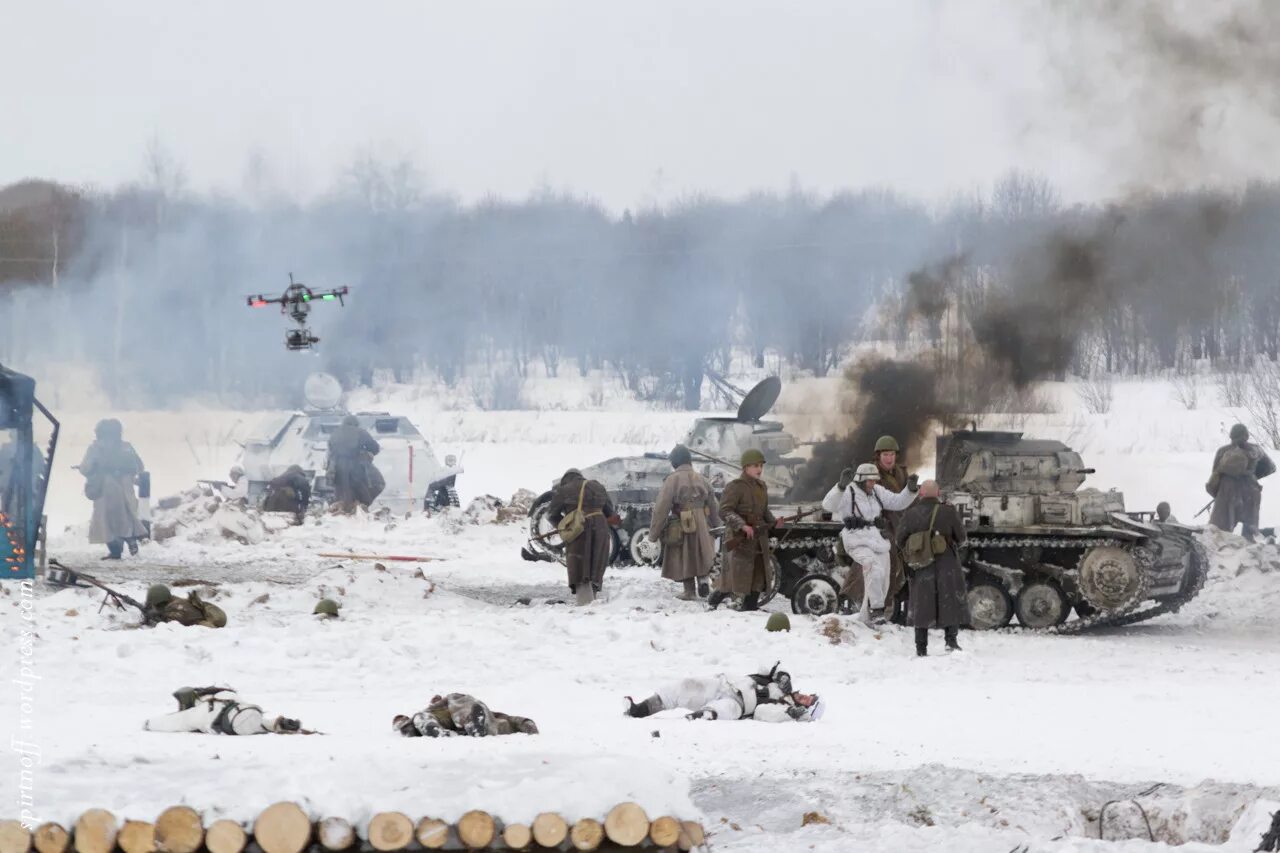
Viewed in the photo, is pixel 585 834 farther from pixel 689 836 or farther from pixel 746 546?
pixel 746 546

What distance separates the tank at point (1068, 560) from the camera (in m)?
15.5

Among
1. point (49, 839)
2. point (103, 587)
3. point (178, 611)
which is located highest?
point (103, 587)

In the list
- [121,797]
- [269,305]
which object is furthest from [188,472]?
[121,797]

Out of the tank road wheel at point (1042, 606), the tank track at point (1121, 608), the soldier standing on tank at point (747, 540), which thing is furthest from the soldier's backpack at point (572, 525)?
the tank road wheel at point (1042, 606)

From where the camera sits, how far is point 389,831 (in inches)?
263

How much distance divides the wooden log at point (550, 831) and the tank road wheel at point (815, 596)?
9486 mm

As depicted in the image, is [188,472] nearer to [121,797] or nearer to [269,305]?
[269,305]

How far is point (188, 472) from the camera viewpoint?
3048cm

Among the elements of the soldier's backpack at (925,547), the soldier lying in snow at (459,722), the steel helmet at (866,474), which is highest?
the steel helmet at (866,474)

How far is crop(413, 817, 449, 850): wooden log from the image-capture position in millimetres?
6688

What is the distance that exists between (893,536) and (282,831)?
877 centimetres

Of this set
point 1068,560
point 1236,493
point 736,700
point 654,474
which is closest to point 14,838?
point 736,700

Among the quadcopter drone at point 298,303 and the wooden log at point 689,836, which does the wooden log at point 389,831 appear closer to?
the wooden log at point 689,836

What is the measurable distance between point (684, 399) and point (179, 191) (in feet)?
28.5
